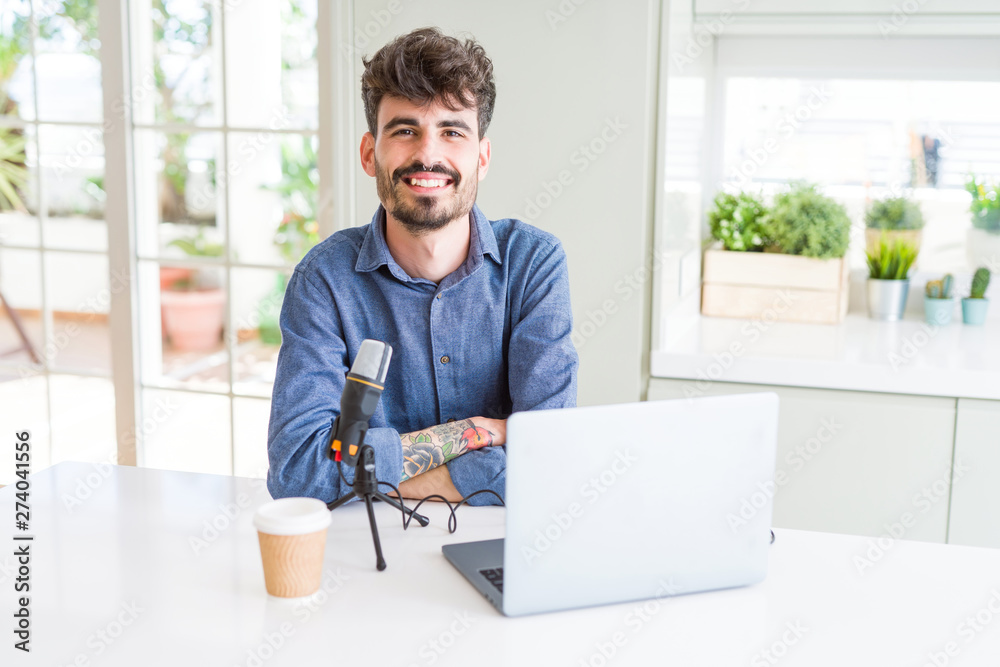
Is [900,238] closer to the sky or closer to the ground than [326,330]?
closer to the sky

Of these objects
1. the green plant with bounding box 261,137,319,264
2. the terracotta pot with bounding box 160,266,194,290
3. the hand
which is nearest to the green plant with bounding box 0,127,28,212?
the terracotta pot with bounding box 160,266,194,290

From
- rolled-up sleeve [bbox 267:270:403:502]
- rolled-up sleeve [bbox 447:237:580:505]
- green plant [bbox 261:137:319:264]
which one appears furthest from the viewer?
green plant [bbox 261:137:319:264]

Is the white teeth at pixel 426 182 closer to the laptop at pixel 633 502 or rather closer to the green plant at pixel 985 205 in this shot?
the laptop at pixel 633 502

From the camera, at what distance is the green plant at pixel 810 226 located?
2.56 m

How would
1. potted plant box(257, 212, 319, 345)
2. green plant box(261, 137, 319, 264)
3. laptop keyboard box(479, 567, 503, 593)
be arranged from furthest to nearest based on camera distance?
potted plant box(257, 212, 319, 345)
green plant box(261, 137, 319, 264)
laptop keyboard box(479, 567, 503, 593)

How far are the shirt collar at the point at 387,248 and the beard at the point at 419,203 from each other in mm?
A: 44

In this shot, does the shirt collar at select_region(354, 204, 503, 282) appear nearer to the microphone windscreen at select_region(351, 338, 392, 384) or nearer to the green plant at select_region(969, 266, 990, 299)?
the microphone windscreen at select_region(351, 338, 392, 384)

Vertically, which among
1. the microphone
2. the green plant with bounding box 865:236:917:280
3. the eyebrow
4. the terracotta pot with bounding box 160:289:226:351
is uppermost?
the eyebrow

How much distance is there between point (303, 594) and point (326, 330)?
595 mm

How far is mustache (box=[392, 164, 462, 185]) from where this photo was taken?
1.60 m

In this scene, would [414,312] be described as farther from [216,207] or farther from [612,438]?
[216,207]

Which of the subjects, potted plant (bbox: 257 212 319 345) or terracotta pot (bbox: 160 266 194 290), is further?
terracotta pot (bbox: 160 266 194 290)

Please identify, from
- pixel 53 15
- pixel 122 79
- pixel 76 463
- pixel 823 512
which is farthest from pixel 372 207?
pixel 53 15

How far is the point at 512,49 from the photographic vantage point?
7.46 feet
